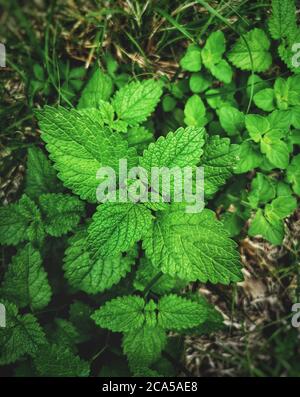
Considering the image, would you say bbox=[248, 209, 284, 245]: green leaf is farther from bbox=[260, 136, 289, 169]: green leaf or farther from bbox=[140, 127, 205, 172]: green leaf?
bbox=[140, 127, 205, 172]: green leaf

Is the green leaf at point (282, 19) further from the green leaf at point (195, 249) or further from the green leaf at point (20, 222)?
the green leaf at point (20, 222)

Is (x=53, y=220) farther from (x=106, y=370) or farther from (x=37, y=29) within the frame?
(x=37, y=29)

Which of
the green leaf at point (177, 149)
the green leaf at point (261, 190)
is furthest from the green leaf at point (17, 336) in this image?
the green leaf at point (261, 190)

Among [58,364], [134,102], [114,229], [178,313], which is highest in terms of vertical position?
[134,102]

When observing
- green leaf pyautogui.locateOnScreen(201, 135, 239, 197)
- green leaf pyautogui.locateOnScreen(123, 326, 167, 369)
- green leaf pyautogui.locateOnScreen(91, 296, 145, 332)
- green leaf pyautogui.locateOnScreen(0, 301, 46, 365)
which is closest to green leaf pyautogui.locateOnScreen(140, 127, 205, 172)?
green leaf pyautogui.locateOnScreen(201, 135, 239, 197)

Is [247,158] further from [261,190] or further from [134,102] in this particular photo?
[134,102]

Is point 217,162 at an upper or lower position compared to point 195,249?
upper

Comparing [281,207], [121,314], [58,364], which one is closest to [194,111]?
[281,207]

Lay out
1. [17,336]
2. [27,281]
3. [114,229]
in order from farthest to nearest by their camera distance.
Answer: [27,281] < [17,336] < [114,229]
